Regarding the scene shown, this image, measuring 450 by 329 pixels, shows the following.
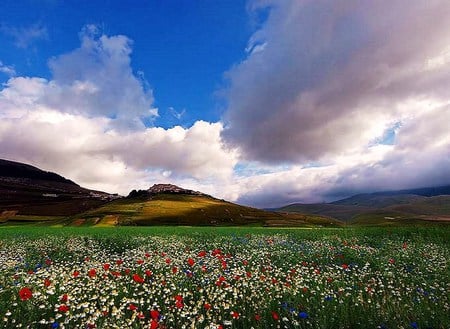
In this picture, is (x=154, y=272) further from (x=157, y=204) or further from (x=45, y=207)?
(x=45, y=207)

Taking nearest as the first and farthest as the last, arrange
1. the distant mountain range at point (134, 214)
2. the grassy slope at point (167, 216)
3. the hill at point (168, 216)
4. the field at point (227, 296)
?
the field at point (227, 296) < the grassy slope at point (167, 216) < the hill at point (168, 216) < the distant mountain range at point (134, 214)

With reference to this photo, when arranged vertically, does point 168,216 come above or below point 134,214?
below

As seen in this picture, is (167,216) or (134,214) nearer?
(134,214)

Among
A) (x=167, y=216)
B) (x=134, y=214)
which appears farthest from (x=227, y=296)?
(x=167, y=216)

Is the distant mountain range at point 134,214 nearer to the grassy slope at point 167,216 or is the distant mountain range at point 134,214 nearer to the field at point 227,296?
the grassy slope at point 167,216

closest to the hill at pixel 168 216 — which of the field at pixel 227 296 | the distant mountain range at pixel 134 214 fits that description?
the distant mountain range at pixel 134 214

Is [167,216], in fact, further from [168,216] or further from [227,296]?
[227,296]

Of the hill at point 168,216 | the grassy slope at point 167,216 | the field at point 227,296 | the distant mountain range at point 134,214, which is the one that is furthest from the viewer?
the distant mountain range at point 134,214

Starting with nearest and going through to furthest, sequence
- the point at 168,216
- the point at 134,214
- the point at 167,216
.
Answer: the point at 134,214 → the point at 167,216 → the point at 168,216

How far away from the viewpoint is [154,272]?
10062 millimetres

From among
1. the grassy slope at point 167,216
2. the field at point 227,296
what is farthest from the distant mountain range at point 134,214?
the field at point 227,296

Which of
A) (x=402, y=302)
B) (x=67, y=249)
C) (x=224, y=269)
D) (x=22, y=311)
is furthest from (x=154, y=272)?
(x=67, y=249)

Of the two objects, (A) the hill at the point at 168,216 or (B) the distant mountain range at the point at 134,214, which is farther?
(B) the distant mountain range at the point at 134,214

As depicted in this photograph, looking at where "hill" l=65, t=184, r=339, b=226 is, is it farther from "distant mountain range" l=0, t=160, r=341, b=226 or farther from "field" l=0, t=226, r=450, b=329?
"field" l=0, t=226, r=450, b=329
